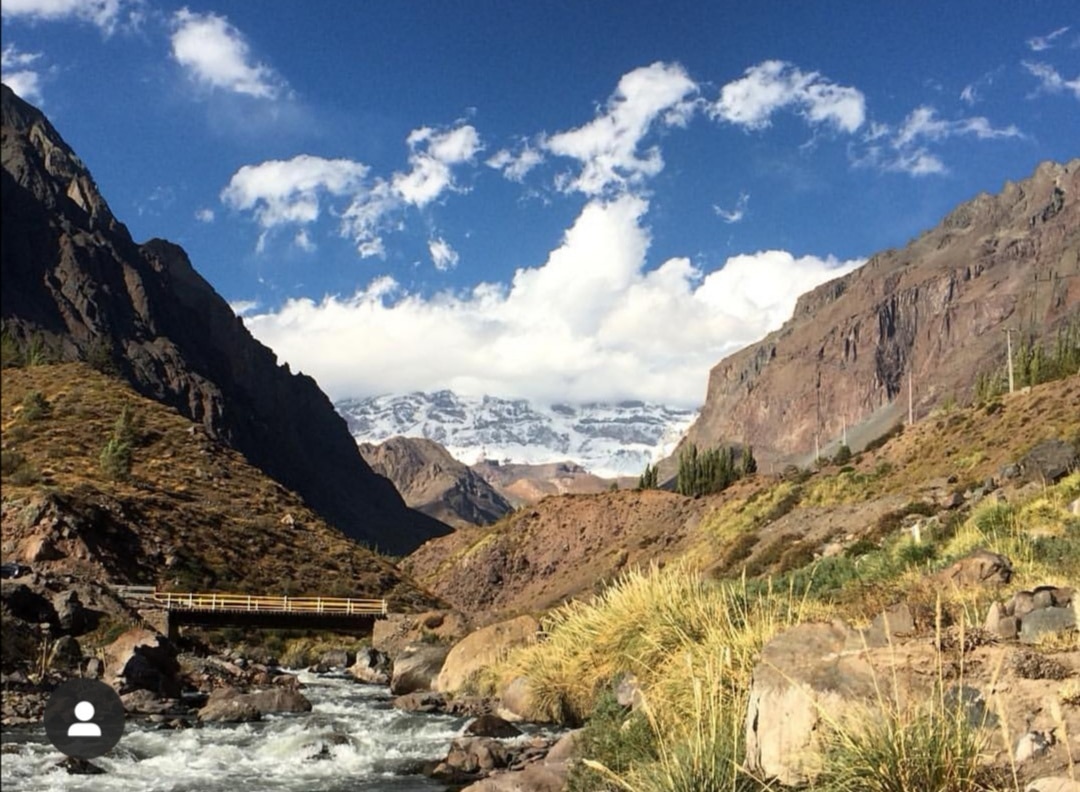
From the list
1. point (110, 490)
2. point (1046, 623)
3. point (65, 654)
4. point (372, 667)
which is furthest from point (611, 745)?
point (372, 667)

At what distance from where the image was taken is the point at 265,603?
22.5 meters

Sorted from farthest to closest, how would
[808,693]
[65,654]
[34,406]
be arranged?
[65,654] < [808,693] < [34,406]

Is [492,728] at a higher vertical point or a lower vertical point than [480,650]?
lower

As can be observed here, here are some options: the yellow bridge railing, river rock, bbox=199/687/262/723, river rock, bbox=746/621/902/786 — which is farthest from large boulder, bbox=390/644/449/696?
river rock, bbox=746/621/902/786

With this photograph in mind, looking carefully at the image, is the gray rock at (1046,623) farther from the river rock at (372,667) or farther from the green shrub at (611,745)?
the river rock at (372,667)

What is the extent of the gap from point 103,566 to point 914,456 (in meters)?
52.0

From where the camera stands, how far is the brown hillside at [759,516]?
35375mm

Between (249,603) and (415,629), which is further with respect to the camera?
A: (415,629)

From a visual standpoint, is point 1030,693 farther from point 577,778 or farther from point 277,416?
point 277,416

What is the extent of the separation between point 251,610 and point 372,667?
37.1 ft

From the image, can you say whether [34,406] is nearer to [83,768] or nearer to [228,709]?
[83,768]

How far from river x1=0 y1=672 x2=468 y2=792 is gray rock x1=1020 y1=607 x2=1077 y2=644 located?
25.5 feet

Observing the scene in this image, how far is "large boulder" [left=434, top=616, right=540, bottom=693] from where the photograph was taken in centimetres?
2264

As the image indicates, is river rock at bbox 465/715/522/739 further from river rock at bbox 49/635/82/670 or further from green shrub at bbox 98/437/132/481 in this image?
Result: green shrub at bbox 98/437/132/481
